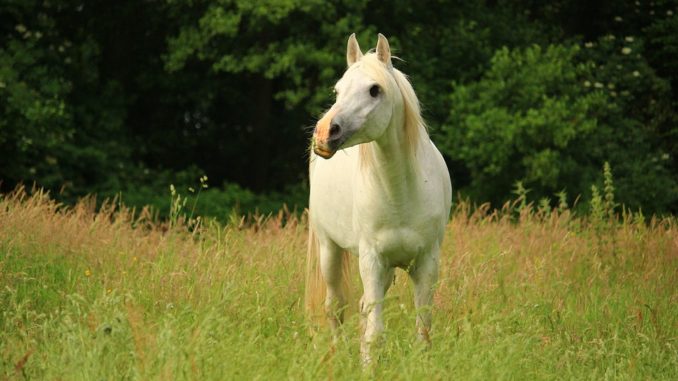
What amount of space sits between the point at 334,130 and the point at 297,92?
1376 centimetres

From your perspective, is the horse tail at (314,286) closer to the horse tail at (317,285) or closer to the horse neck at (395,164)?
the horse tail at (317,285)

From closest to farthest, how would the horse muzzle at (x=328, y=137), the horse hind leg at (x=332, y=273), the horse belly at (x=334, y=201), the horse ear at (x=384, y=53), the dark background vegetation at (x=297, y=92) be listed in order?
the horse muzzle at (x=328, y=137) → the horse ear at (x=384, y=53) → the horse belly at (x=334, y=201) → the horse hind leg at (x=332, y=273) → the dark background vegetation at (x=297, y=92)

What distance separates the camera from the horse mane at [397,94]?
17.9 feet

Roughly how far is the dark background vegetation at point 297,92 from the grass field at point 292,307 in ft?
26.8

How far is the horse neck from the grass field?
66 centimetres

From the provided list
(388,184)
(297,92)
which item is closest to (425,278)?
(388,184)

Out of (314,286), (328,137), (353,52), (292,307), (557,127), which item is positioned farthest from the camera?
(557,127)

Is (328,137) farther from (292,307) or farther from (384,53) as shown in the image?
(292,307)

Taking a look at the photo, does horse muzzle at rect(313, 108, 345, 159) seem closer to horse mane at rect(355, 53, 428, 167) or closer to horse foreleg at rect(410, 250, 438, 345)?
horse mane at rect(355, 53, 428, 167)

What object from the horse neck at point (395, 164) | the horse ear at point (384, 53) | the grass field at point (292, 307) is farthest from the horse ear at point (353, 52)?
the grass field at point (292, 307)

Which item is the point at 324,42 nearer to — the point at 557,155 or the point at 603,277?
the point at 557,155

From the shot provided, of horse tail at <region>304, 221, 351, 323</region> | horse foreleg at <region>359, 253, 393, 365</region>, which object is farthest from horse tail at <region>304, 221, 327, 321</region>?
horse foreleg at <region>359, 253, 393, 365</region>

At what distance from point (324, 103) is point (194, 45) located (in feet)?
9.30

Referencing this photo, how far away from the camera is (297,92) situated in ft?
61.8
